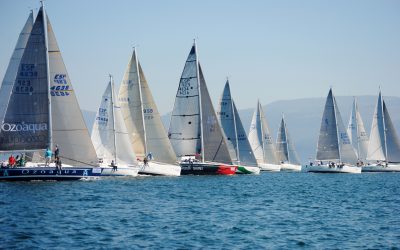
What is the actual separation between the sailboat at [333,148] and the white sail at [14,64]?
4628 cm

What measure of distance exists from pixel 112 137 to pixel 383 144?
1823 inches

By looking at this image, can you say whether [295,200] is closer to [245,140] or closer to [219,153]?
[219,153]

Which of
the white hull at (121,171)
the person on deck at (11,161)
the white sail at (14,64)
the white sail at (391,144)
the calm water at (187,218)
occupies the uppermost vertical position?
the white sail at (14,64)

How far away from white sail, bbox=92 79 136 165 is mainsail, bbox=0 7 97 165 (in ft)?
35.3

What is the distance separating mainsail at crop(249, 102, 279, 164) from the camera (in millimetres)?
97625

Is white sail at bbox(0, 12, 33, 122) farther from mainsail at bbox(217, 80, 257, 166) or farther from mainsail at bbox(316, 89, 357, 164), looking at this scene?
mainsail at bbox(316, 89, 357, 164)

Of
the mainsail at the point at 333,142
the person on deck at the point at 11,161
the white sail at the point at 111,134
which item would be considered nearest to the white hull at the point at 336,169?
the mainsail at the point at 333,142

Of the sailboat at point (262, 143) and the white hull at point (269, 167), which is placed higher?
the sailboat at point (262, 143)

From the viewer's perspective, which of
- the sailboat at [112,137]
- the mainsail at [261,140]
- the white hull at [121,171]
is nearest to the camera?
the white hull at [121,171]

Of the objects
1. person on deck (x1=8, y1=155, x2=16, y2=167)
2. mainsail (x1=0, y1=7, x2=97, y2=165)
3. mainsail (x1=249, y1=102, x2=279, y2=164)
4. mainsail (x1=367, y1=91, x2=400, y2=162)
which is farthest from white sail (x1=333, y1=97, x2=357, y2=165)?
person on deck (x1=8, y1=155, x2=16, y2=167)

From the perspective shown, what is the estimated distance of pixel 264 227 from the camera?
92.1 ft

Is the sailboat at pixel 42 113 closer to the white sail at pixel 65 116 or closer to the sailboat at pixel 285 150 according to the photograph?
Answer: the white sail at pixel 65 116

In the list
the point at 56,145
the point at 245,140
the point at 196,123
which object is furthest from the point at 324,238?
the point at 245,140

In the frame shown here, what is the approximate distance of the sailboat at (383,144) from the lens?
3525 inches
